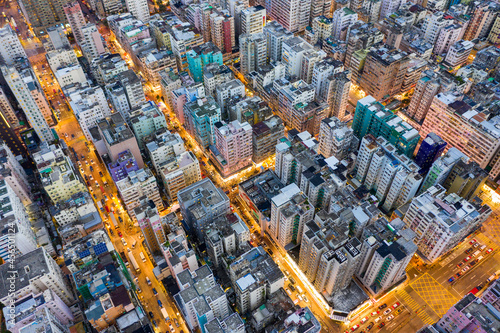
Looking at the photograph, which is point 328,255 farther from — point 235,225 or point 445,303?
point 445,303

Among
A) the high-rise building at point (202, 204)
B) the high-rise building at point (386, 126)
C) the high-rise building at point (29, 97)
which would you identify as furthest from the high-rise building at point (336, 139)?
the high-rise building at point (29, 97)

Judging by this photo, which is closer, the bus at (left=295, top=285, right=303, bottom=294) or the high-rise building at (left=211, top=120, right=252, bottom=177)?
the bus at (left=295, top=285, right=303, bottom=294)

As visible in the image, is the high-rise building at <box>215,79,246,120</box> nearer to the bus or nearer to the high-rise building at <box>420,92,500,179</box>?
the high-rise building at <box>420,92,500,179</box>

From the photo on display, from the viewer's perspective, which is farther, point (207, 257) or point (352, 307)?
point (207, 257)

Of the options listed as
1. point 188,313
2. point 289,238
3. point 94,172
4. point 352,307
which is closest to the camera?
point 188,313

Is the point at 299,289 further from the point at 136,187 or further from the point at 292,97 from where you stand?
the point at 292,97

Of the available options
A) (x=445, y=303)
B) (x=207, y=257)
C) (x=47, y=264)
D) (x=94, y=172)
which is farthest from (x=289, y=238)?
(x=94, y=172)

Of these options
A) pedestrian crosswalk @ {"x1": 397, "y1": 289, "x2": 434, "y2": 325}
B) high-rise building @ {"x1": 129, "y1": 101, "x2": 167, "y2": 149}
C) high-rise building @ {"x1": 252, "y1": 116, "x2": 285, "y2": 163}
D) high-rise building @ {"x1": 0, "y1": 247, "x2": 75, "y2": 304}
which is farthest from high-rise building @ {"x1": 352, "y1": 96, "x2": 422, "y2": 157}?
high-rise building @ {"x1": 0, "y1": 247, "x2": 75, "y2": 304}
